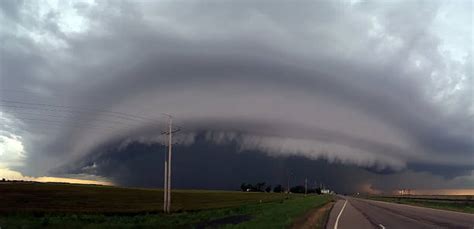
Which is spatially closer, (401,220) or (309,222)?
(309,222)

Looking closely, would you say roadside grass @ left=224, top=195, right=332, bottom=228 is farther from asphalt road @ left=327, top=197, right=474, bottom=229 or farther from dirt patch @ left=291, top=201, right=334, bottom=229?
asphalt road @ left=327, top=197, right=474, bottom=229

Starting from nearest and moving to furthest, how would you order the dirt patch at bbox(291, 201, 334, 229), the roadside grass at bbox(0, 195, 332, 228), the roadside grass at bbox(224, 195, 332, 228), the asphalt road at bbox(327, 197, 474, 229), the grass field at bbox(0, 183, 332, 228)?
1. the roadside grass at bbox(224, 195, 332, 228)
2. the asphalt road at bbox(327, 197, 474, 229)
3. the dirt patch at bbox(291, 201, 334, 229)
4. the roadside grass at bbox(0, 195, 332, 228)
5. the grass field at bbox(0, 183, 332, 228)

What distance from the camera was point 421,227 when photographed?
95.4 ft

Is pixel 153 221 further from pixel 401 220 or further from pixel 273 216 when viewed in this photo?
pixel 401 220

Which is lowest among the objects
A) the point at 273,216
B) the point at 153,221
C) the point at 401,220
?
the point at 153,221

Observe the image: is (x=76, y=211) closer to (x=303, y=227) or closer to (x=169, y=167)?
(x=169, y=167)

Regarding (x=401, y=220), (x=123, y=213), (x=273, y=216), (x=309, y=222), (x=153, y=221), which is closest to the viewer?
(x=309, y=222)

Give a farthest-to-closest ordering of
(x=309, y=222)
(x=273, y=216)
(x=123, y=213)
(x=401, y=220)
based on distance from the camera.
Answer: (x=123, y=213)
(x=273, y=216)
(x=401, y=220)
(x=309, y=222)

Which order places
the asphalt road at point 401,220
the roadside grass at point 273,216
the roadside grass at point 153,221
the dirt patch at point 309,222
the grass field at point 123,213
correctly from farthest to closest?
the grass field at point 123,213 < the roadside grass at point 153,221 < the dirt patch at point 309,222 < the asphalt road at point 401,220 < the roadside grass at point 273,216

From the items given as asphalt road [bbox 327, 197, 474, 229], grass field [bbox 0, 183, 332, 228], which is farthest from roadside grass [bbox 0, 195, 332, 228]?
asphalt road [bbox 327, 197, 474, 229]

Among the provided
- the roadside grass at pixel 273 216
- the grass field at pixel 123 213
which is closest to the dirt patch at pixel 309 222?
the roadside grass at pixel 273 216

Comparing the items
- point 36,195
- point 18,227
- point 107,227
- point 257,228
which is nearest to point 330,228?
point 257,228

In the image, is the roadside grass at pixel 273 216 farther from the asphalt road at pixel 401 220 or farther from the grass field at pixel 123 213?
the asphalt road at pixel 401 220

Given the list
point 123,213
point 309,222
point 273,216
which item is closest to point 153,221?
point 273,216
